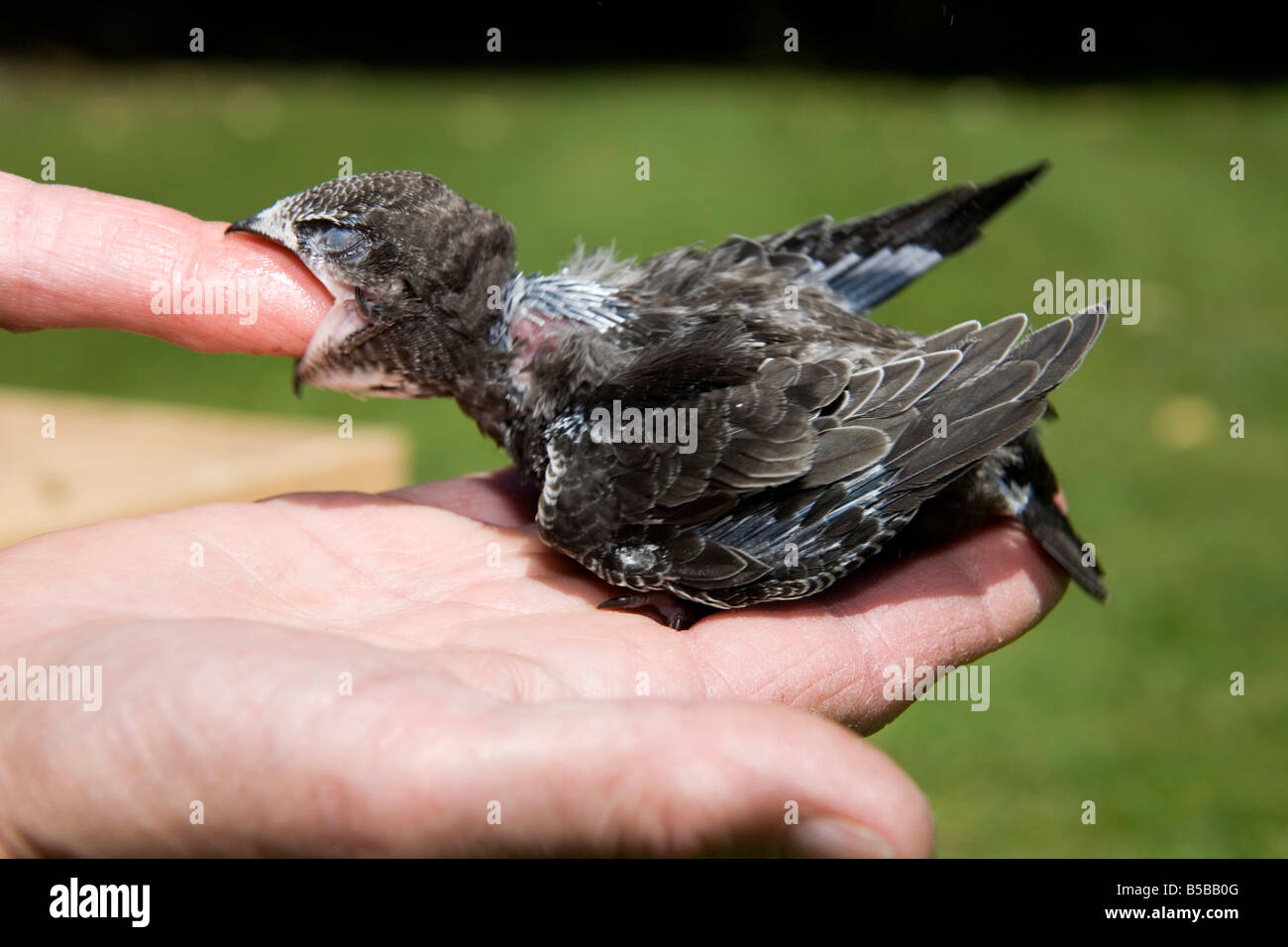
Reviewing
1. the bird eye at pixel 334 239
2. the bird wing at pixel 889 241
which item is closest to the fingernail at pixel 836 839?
the bird eye at pixel 334 239

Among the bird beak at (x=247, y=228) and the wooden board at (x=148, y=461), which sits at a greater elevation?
the bird beak at (x=247, y=228)

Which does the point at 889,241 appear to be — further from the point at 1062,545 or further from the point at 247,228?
the point at 247,228

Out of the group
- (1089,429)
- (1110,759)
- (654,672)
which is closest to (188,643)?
(654,672)

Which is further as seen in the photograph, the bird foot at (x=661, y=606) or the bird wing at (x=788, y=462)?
the bird foot at (x=661, y=606)

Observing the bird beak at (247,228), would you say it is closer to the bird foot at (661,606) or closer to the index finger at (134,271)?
the index finger at (134,271)

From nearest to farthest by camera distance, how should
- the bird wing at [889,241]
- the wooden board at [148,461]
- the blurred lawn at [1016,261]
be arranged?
the bird wing at [889,241] < the wooden board at [148,461] < the blurred lawn at [1016,261]

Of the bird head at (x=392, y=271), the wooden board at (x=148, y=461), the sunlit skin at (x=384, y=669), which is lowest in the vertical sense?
the sunlit skin at (x=384, y=669)
